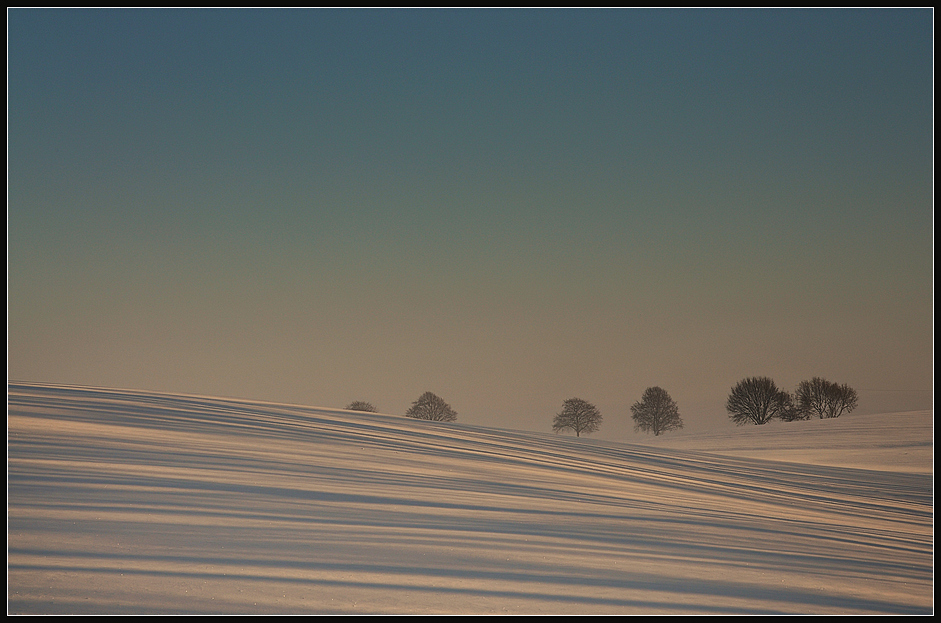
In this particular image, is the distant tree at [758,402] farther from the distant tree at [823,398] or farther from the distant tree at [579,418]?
the distant tree at [579,418]

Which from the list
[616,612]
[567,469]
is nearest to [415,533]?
[616,612]

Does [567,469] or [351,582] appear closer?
[351,582]

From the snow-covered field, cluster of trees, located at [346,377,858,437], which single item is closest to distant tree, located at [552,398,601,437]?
cluster of trees, located at [346,377,858,437]

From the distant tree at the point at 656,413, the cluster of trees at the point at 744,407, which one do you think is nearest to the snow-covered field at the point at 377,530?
the cluster of trees at the point at 744,407

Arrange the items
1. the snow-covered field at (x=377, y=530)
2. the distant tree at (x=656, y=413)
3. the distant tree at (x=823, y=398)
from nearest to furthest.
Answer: the snow-covered field at (x=377, y=530) < the distant tree at (x=823, y=398) < the distant tree at (x=656, y=413)

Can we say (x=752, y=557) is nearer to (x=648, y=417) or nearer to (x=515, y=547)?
(x=515, y=547)

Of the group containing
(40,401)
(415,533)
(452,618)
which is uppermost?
(40,401)

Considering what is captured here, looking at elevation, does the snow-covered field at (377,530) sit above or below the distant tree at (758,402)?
below
